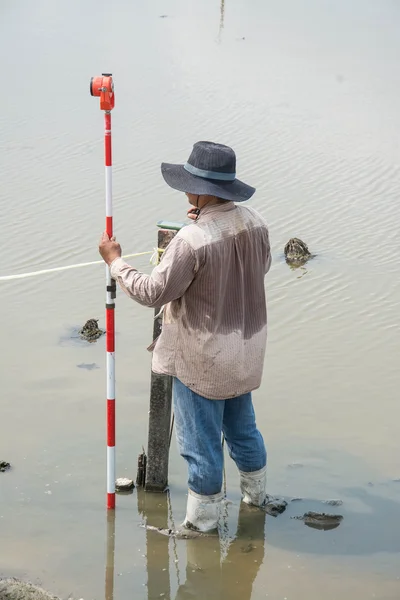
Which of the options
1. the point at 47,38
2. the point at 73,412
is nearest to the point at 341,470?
the point at 73,412

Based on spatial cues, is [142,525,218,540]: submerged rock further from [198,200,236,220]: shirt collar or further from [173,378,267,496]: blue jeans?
[198,200,236,220]: shirt collar

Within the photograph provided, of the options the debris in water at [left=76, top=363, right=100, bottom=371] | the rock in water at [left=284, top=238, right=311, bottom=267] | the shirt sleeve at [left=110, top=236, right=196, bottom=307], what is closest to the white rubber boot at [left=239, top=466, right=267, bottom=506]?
the shirt sleeve at [left=110, top=236, right=196, bottom=307]

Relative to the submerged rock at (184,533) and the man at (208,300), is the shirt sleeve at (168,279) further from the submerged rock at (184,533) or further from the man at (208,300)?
the submerged rock at (184,533)

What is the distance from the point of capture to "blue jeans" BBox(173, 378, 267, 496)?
4.64 metres

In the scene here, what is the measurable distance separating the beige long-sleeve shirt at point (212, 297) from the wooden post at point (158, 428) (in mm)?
465

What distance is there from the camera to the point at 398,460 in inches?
228

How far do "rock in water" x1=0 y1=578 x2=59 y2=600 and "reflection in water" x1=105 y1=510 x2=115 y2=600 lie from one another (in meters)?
0.28

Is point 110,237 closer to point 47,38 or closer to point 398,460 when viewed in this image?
point 398,460

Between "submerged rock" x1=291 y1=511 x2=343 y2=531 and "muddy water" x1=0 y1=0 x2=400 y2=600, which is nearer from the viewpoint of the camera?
"muddy water" x1=0 y1=0 x2=400 y2=600

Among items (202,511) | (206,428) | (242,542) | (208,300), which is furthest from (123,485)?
(208,300)

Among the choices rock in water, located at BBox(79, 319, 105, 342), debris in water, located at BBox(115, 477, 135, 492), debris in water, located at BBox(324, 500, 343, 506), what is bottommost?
debris in water, located at BBox(324, 500, 343, 506)

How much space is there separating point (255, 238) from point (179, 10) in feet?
75.5

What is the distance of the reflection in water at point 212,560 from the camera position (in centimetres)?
460

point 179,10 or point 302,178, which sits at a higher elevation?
point 179,10
